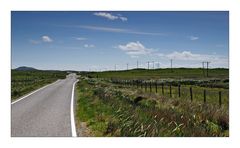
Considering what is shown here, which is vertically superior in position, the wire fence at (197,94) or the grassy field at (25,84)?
the grassy field at (25,84)

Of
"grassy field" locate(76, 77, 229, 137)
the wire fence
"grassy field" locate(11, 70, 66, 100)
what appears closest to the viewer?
"grassy field" locate(76, 77, 229, 137)

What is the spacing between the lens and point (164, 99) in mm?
20172

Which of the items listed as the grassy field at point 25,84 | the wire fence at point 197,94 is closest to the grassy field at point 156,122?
the wire fence at point 197,94

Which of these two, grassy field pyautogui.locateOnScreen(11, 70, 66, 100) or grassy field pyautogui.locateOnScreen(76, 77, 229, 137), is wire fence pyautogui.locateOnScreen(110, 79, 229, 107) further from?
grassy field pyautogui.locateOnScreen(11, 70, 66, 100)

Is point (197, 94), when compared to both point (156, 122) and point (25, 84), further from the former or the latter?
point (25, 84)

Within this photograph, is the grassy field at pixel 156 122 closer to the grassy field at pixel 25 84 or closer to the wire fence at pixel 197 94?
the wire fence at pixel 197 94

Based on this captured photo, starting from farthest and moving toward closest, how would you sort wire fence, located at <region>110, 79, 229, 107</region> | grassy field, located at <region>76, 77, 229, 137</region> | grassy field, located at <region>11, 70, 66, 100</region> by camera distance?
1. grassy field, located at <region>11, 70, 66, 100</region>
2. wire fence, located at <region>110, 79, 229, 107</region>
3. grassy field, located at <region>76, 77, 229, 137</region>

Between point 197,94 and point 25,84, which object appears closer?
point 197,94

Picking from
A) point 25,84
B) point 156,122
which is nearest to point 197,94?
point 156,122

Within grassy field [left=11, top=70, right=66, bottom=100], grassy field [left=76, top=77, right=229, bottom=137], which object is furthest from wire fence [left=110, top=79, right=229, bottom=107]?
grassy field [left=11, top=70, right=66, bottom=100]
